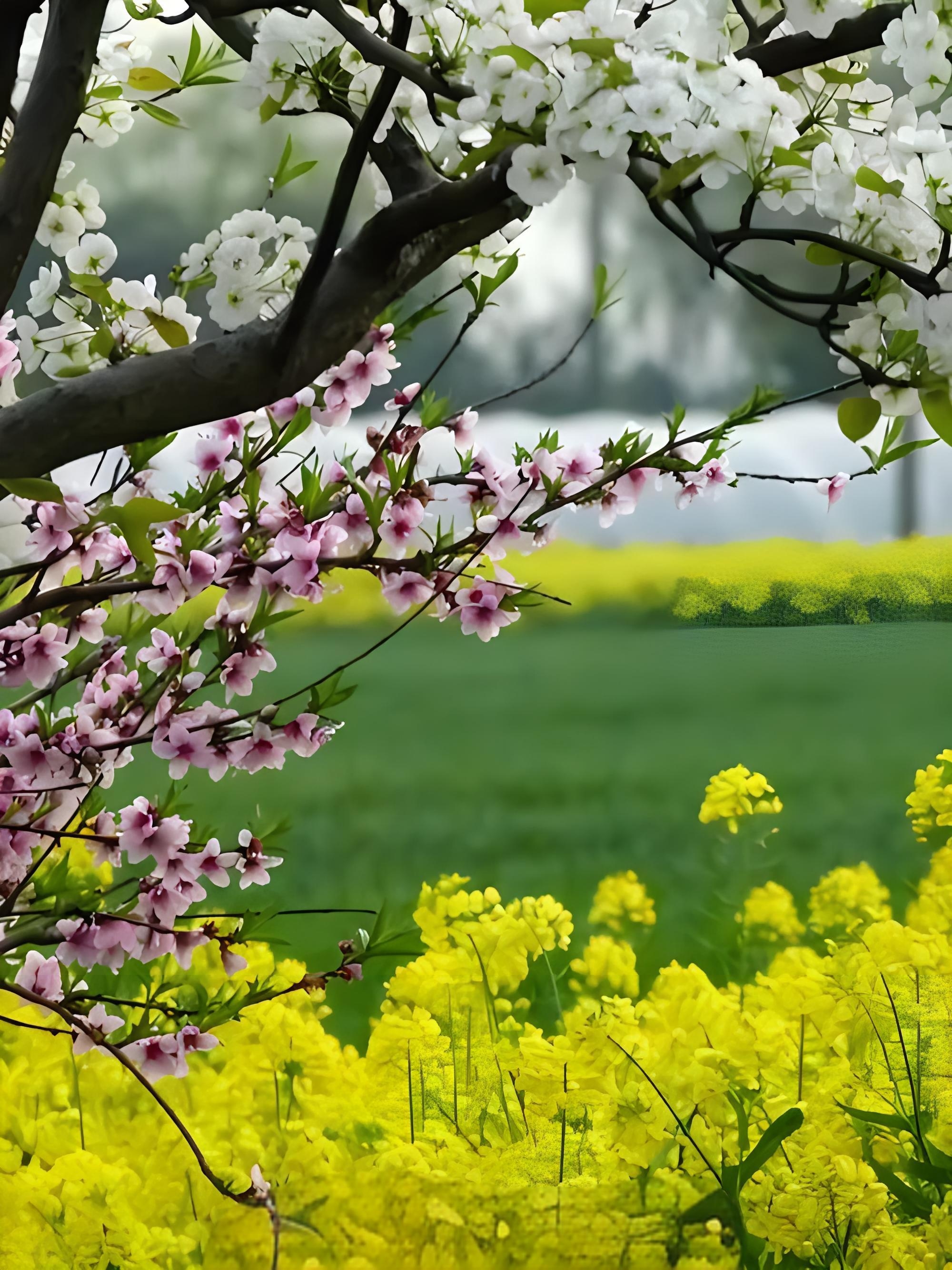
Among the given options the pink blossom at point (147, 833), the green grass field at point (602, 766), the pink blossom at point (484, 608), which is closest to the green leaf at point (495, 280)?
the pink blossom at point (484, 608)

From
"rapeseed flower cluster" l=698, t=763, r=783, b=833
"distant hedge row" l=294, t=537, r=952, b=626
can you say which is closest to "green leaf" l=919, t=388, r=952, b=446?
"rapeseed flower cluster" l=698, t=763, r=783, b=833

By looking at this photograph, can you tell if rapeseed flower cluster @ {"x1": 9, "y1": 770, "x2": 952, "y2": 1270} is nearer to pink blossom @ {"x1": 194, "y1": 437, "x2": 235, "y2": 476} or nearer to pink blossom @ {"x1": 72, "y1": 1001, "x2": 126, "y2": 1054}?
pink blossom @ {"x1": 72, "y1": 1001, "x2": 126, "y2": 1054}

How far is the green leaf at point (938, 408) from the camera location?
524mm

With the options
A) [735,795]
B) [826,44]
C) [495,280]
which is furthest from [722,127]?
[735,795]

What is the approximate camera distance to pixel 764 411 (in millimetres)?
862

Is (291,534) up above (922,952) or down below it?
above

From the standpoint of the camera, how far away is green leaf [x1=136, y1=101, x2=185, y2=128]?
2.62 ft

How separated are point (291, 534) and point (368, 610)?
242 centimetres

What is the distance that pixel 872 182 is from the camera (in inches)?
19.7

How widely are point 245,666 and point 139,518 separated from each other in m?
0.29

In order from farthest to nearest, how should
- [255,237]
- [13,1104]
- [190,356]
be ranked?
[13,1104]
[255,237]
[190,356]

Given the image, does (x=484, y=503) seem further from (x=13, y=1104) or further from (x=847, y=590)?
(x=847, y=590)

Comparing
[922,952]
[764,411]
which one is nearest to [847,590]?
[922,952]

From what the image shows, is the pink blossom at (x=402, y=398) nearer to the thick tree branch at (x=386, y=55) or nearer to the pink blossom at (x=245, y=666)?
the pink blossom at (x=245, y=666)
